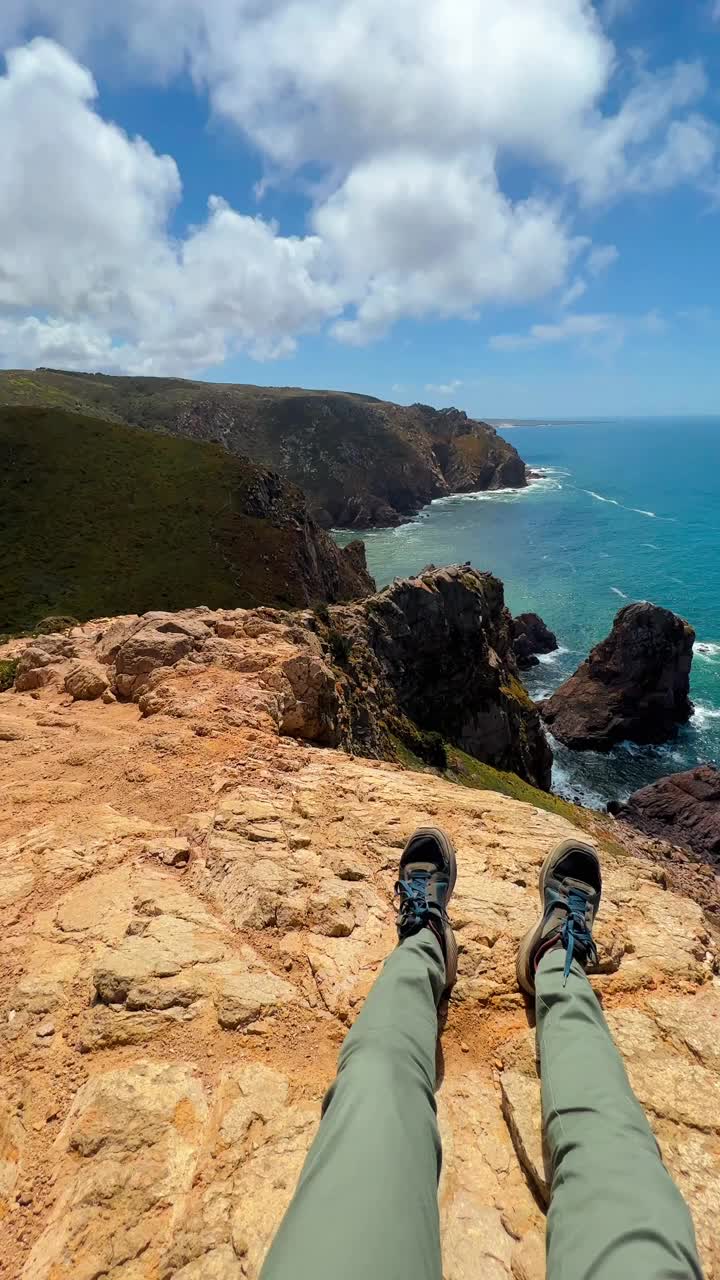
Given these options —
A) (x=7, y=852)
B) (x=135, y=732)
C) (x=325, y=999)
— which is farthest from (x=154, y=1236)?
(x=135, y=732)

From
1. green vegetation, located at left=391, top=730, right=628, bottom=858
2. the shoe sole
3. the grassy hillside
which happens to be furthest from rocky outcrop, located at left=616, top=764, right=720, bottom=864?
the grassy hillside

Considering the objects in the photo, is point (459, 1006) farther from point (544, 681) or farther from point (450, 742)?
point (544, 681)

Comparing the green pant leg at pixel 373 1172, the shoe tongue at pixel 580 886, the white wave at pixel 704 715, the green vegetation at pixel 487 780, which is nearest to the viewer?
the green pant leg at pixel 373 1172

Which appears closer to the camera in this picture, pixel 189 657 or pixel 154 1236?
pixel 154 1236

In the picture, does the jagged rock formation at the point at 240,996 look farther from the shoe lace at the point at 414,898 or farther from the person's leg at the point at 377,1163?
the person's leg at the point at 377,1163

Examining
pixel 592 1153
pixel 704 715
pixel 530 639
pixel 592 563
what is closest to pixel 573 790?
pixel 704 715

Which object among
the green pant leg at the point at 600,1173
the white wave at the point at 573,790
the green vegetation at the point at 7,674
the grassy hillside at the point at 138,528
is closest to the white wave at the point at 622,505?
the grassy hillside at the point at 138,528

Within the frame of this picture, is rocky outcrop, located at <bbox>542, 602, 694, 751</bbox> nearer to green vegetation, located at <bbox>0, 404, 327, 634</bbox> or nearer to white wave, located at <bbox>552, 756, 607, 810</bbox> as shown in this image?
white wave, located at <bbox>552, 756, 607, 810</bbox>
